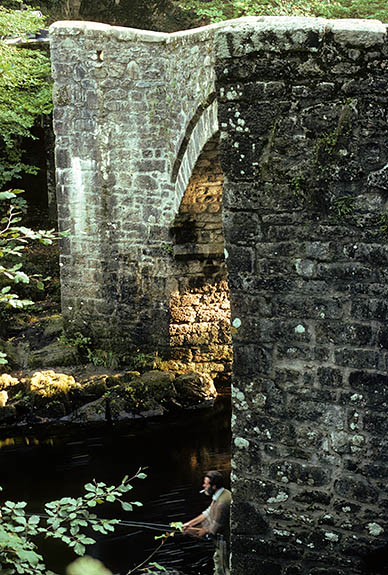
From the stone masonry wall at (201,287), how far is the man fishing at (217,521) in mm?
3744

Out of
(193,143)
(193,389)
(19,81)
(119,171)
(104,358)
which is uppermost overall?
(19,81)

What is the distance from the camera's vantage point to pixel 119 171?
30.9 ft

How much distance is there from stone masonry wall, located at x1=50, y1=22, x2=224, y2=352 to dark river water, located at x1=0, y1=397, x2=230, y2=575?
152 centimetres

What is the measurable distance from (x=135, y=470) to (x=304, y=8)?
814 centimetres

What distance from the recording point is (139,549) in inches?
242

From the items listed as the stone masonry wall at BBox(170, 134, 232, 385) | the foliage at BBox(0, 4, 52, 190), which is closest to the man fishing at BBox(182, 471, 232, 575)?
the stone masonry wall at BBox(170, 134, 232, 385)

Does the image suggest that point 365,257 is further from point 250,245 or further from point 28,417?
point 28,417

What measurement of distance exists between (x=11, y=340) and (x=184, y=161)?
403 centimetres

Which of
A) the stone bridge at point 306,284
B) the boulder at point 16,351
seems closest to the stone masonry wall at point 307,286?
the stone bridge at point 306,284

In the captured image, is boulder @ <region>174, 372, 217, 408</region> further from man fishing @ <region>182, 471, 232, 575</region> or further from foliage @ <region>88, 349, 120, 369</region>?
man fishing @ <region>182, 471, 232, 575</region>

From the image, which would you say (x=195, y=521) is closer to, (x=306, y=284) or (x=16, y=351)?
(x=306, y=284)

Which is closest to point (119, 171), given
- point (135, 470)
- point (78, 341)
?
point (78, 341)

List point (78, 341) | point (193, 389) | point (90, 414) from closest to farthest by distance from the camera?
point (90, 414)
point (193, 389)
point (78, 341)

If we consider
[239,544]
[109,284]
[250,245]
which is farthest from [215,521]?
[109,284]
